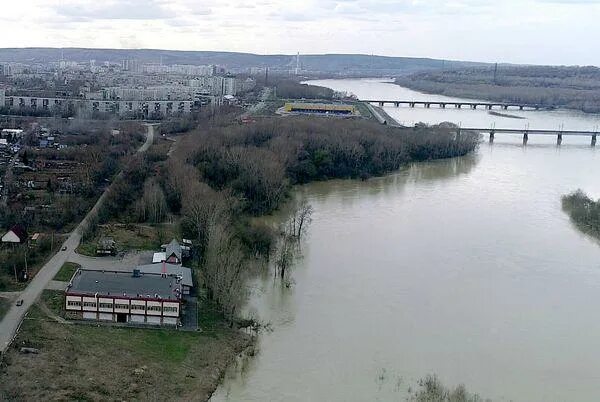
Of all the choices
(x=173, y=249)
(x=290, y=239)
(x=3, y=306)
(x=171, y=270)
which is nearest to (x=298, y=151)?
(x=290, y=239)

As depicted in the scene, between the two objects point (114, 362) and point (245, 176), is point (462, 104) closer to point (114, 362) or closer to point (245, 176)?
point (245, 176)

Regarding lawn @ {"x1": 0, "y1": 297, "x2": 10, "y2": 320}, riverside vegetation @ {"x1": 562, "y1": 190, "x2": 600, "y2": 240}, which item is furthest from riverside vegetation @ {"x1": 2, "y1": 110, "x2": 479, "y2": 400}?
riverside vegetation @ {"x1": 562, "y1": 190, "x2": 600, "y2": 240}

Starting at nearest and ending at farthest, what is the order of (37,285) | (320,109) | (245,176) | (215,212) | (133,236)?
(37,285), (215,212), (133,236), (245,176), (320,109)

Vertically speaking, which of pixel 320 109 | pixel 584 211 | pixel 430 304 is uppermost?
pixel 320 109

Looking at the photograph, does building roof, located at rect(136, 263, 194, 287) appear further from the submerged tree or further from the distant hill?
the distant hill

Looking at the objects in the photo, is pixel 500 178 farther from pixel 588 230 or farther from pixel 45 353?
pixel 45 353

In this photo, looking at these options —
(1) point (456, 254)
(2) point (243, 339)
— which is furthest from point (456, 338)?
(1) point (456, 254)
